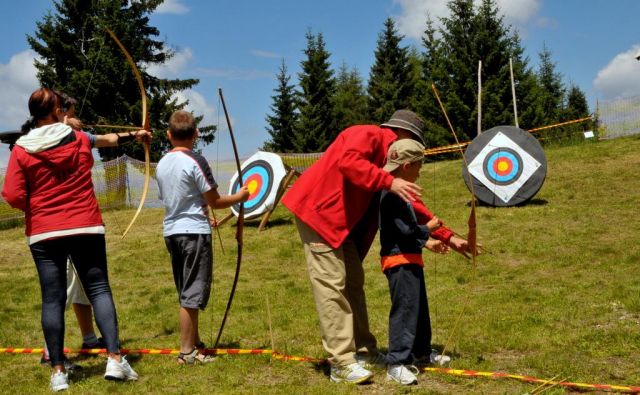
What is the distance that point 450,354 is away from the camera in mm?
3838

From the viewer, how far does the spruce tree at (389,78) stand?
33312 mm

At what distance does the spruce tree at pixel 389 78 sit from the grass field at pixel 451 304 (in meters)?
22.3

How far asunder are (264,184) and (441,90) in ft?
65.4

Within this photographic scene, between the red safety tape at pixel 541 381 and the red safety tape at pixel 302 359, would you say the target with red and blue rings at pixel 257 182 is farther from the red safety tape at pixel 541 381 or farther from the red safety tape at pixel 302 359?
the red safety tape at pixel 541 381

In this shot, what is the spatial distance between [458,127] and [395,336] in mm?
25239

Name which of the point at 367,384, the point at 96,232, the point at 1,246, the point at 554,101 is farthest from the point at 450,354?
the point at 554,101

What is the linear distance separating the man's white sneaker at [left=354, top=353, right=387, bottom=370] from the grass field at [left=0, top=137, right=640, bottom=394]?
144 mm

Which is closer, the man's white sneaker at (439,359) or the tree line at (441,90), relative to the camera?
the man's white sneaker at (439,359)

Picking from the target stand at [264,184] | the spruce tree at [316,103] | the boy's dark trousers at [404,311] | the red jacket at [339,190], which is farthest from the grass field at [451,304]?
the spruce tree at [316,103]

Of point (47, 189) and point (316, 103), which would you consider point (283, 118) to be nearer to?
point (316, 103)

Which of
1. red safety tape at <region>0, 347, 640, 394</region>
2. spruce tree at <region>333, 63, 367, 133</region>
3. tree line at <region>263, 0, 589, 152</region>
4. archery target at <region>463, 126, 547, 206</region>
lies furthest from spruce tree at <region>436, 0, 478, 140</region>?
red safety tape at <region>0, 347, 640, 394</region>

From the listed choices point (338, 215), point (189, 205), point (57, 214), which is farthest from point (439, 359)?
point (57, 214)

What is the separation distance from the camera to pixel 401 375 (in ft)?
10.6

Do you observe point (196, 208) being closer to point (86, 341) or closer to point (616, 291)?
point (86, 341)
